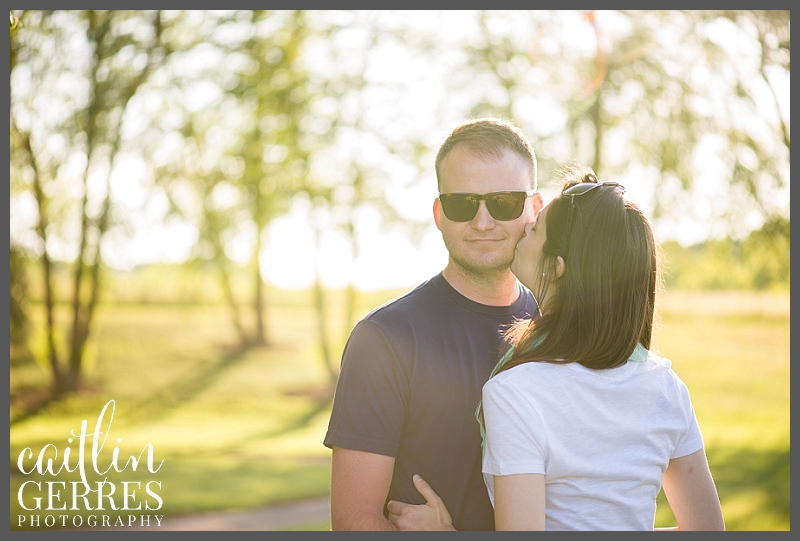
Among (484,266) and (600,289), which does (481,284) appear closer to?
(484,266)

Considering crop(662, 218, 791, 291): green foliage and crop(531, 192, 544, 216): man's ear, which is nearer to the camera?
crop(531, 192, 544, 216): man's ear

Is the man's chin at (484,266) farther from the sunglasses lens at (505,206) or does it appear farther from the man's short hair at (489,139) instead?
the man's short hair at (489,139)

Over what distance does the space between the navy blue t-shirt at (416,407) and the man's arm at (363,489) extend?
0.14ft

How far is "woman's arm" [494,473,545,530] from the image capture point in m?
2.12

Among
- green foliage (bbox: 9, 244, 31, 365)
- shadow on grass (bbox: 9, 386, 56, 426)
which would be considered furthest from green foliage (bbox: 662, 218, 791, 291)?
shadow on grass (bbox: 9, 386, 56, 426)

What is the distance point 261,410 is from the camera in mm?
23047

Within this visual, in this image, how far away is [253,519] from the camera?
30.2 feet

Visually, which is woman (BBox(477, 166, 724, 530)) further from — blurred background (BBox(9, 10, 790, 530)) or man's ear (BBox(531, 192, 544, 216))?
blurred background (BBox(9, 10, 790, 530))

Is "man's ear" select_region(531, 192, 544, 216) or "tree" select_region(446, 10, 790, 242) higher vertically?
"tree" select_region(446, 10, 790, 242)

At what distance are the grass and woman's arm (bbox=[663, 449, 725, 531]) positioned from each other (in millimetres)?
6592

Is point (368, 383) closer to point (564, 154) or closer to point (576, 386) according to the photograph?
point (576, 386)

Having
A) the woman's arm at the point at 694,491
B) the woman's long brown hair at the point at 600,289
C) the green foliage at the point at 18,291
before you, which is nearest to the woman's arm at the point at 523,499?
the woman's long brown hair at the point at 600,289

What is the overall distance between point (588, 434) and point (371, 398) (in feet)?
2.85

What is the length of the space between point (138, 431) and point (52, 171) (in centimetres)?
689
